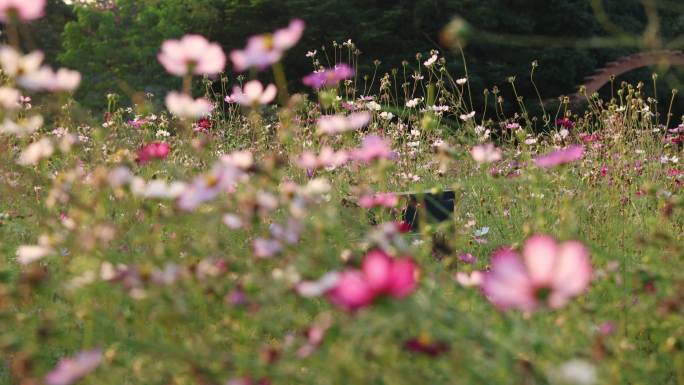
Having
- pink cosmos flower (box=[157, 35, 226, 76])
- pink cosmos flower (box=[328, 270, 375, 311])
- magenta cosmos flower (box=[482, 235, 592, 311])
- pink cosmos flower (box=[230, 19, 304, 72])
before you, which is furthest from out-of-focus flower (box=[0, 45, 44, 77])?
magenta cosmos flower (box=[482, 235, 592, 311])

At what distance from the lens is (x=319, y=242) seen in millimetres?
1264

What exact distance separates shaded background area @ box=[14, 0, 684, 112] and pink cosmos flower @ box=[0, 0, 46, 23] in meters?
10.00

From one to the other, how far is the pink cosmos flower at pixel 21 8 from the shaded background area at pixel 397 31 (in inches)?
394

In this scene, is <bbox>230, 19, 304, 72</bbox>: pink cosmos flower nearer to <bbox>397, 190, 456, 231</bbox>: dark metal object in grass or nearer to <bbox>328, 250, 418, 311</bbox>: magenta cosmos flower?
<bbox>328, 250, 418, 311</bbox>: magenta cosmos flower

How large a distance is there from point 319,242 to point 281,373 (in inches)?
9.6

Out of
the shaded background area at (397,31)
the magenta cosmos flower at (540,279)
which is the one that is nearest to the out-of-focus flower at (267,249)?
the magenta cosmos flower at (540,279)

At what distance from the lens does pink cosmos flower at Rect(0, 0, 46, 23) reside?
4.56 ft

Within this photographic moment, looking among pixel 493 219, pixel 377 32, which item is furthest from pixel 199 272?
pixel 377 32

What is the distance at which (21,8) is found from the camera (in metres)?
1.39

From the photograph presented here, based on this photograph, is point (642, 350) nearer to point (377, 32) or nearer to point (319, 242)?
point (319, 242)

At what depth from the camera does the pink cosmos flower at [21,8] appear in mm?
1389

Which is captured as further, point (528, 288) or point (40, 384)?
point (40, 384)

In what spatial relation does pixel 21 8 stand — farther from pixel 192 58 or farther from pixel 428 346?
pixel 428 346

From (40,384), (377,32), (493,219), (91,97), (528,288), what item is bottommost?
(91,97)
